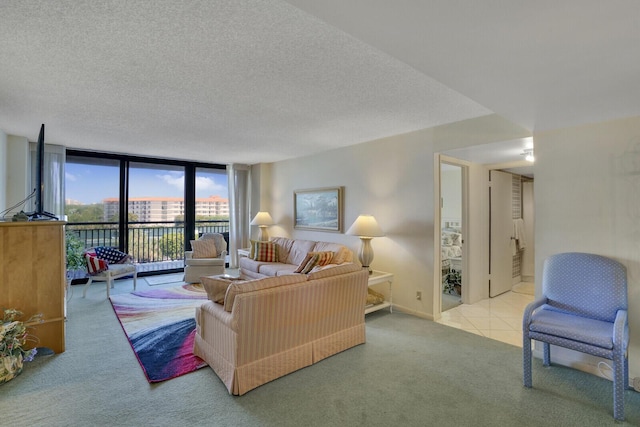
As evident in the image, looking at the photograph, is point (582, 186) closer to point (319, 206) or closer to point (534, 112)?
Answer: point (534, 112)

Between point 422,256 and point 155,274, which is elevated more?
point 422,256

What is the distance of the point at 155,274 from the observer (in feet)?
20.6

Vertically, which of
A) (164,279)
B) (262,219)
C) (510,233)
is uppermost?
(262,219)

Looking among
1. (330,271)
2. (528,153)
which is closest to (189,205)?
(330,271)

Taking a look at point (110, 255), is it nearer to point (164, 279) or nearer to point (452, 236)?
point (164, 279)

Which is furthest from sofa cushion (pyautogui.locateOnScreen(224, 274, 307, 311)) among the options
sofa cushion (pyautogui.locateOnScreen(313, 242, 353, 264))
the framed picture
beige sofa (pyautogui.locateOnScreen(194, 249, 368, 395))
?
the framed picture

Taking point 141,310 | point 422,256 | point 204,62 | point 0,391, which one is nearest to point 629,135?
point 422,256

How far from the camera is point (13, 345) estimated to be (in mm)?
2459

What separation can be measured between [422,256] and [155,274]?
17.4 feet

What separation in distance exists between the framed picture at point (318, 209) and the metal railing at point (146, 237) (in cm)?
236

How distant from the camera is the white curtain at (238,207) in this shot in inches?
270

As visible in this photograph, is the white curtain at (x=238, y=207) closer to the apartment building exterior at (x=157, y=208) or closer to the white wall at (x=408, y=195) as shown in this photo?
the apartment building exterior at (x=157, y=208)

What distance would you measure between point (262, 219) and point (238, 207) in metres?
0.85

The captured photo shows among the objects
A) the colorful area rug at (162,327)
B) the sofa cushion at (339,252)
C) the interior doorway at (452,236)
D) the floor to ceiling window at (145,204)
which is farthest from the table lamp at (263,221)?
the interior doorway at (452,236)
